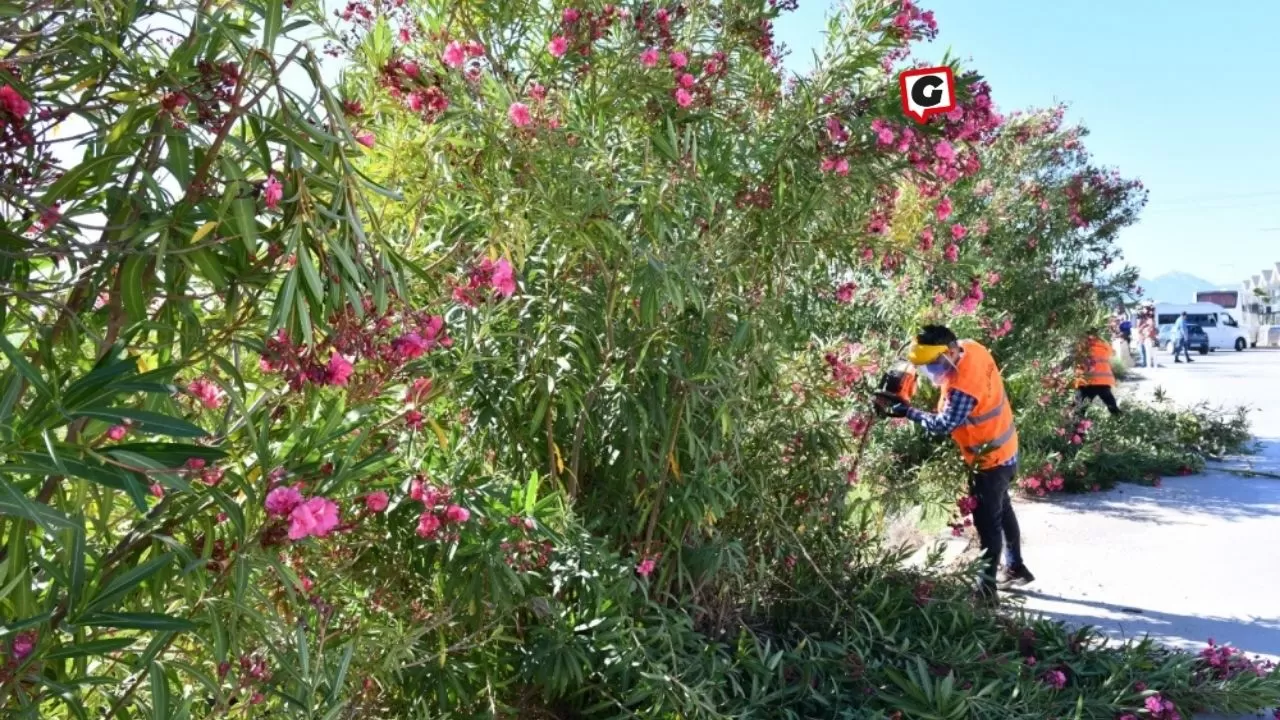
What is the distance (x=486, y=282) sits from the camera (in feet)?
7.36

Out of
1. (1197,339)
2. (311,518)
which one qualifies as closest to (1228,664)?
(311,518)

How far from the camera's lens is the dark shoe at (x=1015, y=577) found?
5.31 metres

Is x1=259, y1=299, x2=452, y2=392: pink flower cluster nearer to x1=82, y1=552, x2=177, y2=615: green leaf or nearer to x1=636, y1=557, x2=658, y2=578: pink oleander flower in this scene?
x1=82, y1=552, x2=177, y2=615: green leaf

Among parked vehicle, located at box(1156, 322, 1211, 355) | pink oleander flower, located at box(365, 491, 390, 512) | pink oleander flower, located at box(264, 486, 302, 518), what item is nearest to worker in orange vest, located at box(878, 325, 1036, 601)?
pink oleander flower, located at box(365, 491, 390, 512)

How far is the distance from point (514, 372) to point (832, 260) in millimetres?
1340

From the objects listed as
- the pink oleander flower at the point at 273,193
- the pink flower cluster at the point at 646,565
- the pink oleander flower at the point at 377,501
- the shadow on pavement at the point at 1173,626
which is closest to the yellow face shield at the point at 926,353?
the shadow on pavement at the point at 1173,626

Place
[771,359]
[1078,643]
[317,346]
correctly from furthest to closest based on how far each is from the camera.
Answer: [1078,643] < [771,359] < [317,346]

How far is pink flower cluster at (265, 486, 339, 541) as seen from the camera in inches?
61.9

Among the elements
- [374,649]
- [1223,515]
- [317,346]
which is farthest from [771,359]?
[1223,515]

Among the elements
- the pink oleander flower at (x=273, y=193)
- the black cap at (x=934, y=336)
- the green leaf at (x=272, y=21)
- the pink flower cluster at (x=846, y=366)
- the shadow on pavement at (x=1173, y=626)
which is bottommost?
the shadow on pavement at (x=1173, y=626)

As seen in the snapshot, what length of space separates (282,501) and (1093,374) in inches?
360

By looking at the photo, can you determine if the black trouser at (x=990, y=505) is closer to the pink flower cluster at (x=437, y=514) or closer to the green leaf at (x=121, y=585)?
the pink flower cluster at (x=437, y=514)

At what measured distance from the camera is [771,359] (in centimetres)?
324

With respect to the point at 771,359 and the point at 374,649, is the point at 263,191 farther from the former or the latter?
the point at 771,359
